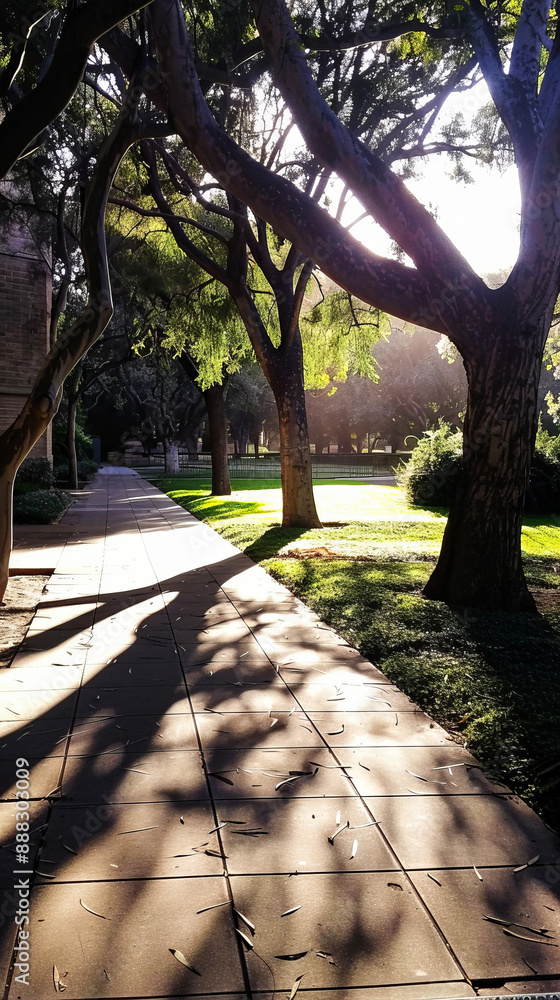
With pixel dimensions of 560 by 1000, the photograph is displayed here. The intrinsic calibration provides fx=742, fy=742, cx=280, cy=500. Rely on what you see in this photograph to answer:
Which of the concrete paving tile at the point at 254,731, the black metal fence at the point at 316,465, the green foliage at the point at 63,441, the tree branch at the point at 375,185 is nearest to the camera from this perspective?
the concrete paving tile at the point at 254,731

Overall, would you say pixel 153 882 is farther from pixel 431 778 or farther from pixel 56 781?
pixel 431 778

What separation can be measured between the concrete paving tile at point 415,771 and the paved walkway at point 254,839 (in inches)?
0.5

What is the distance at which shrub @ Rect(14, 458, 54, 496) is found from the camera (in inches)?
740

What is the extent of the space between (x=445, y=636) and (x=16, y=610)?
13.2 feet

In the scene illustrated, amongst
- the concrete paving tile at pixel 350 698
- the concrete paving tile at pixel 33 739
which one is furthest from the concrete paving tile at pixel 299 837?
the concrete paving tile at pixel 350 698

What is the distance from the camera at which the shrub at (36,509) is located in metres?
14.3

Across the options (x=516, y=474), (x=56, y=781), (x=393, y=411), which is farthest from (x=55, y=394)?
(x=393, y=411)

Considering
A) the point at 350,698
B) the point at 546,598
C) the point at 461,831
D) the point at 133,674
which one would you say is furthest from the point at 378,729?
the point at 546,598

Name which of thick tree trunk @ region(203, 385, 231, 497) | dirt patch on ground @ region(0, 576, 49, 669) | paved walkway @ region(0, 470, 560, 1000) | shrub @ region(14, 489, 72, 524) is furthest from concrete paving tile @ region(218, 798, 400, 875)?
thick tree trunk @ region(203, 385, 231, 497)

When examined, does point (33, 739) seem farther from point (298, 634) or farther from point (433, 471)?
point (433, 471)

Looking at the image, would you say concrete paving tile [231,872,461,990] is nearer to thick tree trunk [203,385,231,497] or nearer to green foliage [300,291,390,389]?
green foliage [300,291,390,389]

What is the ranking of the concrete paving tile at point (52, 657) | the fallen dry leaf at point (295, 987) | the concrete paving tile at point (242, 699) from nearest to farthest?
the fallen dry leaf at point (295, 987) < the concrete paving tile at point (242, 699) < the concrete paving tile at point (52, 657)

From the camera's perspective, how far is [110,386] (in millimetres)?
50906

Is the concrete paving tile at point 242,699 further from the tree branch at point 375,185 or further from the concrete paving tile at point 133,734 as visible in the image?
the tree branch at point 375,185
